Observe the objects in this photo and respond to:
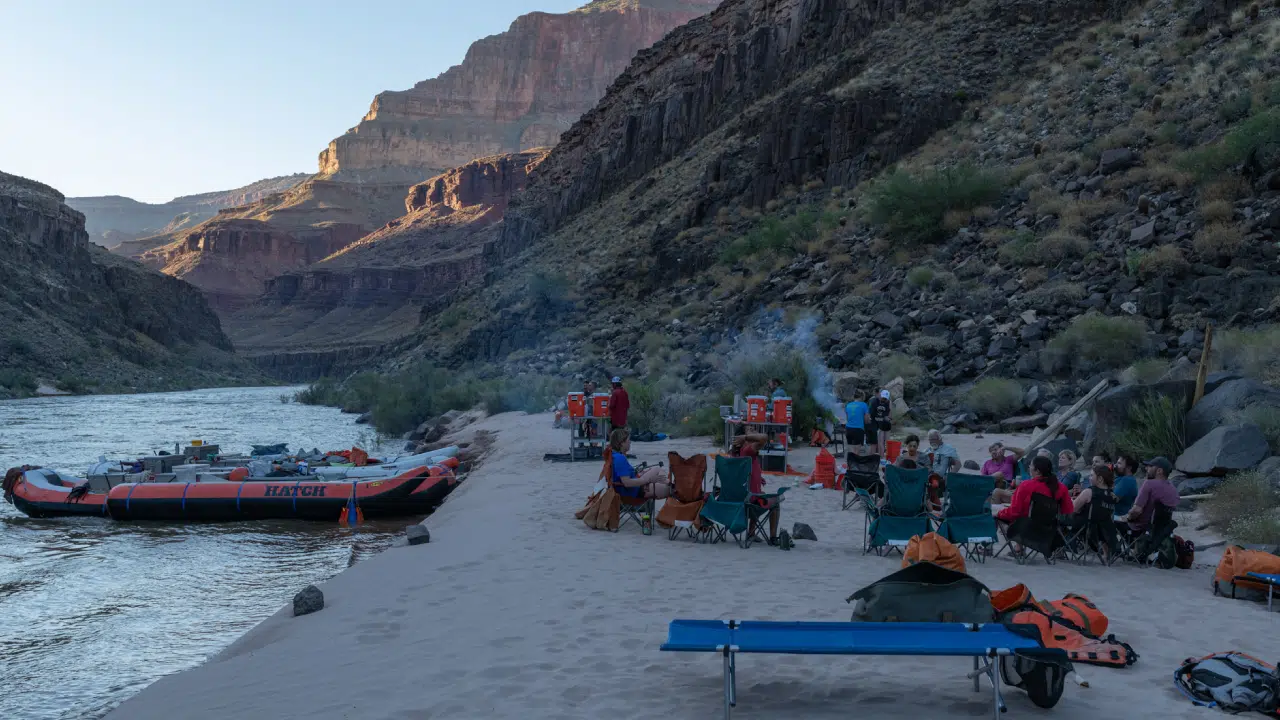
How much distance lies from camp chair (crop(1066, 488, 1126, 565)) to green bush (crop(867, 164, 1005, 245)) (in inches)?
814

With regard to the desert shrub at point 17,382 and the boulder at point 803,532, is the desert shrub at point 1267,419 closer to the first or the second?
the boulder at point 803,532

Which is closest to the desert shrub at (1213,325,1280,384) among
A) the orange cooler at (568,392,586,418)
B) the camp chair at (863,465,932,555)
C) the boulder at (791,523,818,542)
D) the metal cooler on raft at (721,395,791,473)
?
the metal cooler on raft at (721,395,791,473)

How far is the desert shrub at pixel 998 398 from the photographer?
1769 cm

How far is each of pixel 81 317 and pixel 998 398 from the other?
95.9 metres

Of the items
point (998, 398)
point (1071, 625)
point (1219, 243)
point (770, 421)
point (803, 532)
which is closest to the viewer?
point (1071, 625)

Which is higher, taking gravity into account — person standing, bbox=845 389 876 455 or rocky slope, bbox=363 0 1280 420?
rocky slope, bbox=363 0 1280 420

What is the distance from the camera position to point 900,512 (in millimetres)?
9570

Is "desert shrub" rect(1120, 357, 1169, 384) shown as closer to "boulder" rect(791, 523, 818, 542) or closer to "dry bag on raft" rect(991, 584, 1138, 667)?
"boulder" rect(791, 523, 818, 542)

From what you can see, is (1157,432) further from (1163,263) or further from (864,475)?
(1163,263)

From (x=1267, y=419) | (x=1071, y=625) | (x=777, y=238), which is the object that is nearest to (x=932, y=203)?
(x=777, y=238)

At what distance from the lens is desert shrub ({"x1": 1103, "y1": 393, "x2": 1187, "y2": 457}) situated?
495 inches

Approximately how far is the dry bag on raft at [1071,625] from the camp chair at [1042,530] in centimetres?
253

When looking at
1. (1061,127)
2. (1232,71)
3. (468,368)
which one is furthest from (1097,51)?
(468,368)

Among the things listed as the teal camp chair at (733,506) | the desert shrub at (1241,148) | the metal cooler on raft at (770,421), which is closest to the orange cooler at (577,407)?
the metal cooler on raft at (770,421)
